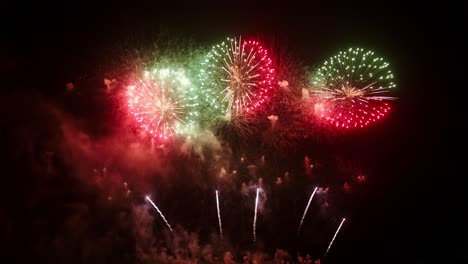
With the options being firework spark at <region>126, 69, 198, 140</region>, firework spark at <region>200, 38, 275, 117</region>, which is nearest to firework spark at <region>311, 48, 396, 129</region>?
firework spark at <region>200, 38, 275, 117</region>

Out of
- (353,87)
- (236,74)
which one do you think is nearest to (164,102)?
(236,74)

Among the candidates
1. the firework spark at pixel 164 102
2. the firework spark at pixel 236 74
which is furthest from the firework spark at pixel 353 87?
the firework spark at pixel 164 102

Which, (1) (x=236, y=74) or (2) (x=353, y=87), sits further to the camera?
(2) (x=353, y=87)

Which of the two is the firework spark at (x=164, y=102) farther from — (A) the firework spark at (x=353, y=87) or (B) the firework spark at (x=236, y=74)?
(A) the firework spark at (x=353, y=87)

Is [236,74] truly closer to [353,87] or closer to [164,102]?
[164,102]

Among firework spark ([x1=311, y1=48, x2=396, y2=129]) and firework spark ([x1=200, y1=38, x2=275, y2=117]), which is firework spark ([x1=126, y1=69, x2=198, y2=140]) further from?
firework spark ([x1=311, y1=48, x2=396, y2=129])

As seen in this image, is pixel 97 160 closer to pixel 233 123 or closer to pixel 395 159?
pixel 233 123
